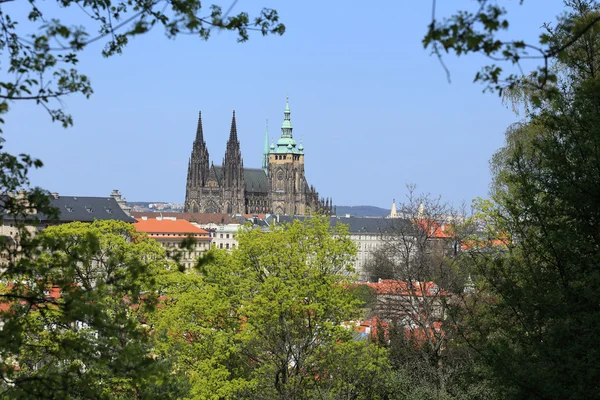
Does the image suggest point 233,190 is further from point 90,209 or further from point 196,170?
point 90,209

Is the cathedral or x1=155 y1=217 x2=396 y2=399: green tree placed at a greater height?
the cathedral

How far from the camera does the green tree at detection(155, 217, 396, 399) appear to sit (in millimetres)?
26078

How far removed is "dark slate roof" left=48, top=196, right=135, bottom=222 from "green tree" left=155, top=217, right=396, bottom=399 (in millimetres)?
66092

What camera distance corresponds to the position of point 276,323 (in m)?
26.5

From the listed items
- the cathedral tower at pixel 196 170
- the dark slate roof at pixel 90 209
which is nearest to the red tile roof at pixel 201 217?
the cathedral tower at pixel 196 170

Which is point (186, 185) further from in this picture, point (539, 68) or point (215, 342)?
point (539, 68)

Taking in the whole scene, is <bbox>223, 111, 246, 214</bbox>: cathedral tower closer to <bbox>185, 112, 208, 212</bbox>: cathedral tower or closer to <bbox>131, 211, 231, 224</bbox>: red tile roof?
<bbox>185, 112, 208, 212</bbox>: cathedral tower

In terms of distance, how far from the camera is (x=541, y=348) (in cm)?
1447

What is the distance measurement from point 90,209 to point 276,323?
7352 centimetres

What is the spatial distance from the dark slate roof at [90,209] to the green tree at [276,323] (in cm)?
6609

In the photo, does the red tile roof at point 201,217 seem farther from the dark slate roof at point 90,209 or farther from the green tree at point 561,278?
the green tree at point 561,278

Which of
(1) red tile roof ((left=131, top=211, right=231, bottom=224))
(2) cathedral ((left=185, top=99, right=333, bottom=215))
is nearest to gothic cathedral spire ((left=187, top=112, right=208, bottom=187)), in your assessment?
(2) cathedral ((left=185, top=99, right=333, bottom=215))

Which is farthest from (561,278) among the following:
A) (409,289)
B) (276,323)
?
(409,289)

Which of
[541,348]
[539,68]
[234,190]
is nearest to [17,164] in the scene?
[539,68]
